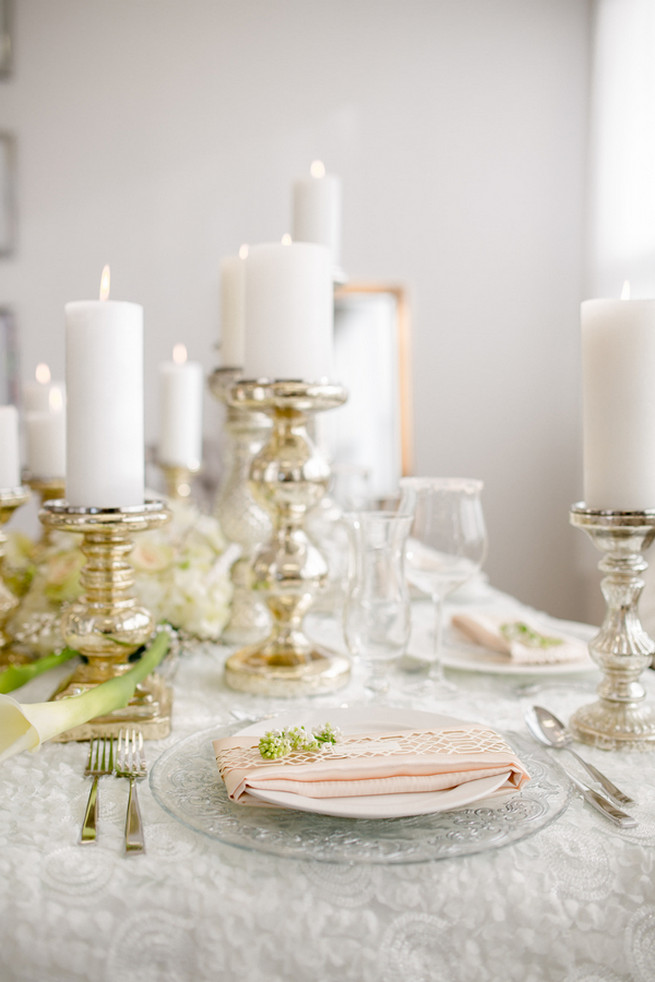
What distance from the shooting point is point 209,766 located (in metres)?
0.66

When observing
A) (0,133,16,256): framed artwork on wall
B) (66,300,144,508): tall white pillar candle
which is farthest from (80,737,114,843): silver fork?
(0,133,16,256): framed artwork on wall

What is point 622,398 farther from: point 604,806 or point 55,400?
point 55,400

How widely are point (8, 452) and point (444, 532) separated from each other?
53 cm

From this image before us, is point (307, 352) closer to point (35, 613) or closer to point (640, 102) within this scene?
point (35, 613)

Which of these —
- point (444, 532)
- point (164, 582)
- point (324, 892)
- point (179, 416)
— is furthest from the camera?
point (179, 416)

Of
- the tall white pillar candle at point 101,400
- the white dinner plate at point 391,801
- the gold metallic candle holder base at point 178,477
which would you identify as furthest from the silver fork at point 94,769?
the gold metallic candle holder base at point 178,477

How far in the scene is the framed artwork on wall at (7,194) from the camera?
3158 mm

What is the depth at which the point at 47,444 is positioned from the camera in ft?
3.97

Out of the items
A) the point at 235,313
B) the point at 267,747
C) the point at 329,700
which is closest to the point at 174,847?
the point at 267,747

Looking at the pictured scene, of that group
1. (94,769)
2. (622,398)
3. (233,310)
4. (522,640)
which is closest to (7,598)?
(94,769)

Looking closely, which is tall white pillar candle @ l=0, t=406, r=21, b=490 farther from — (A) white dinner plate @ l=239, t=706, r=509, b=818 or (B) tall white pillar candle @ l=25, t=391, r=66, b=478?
(A) white dinner plate @ l=239, t=706, r=509, b=818

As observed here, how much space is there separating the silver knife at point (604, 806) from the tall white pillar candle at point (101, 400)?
0.49 m

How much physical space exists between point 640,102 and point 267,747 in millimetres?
2983

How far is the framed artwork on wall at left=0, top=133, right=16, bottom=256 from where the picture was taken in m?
3.16
